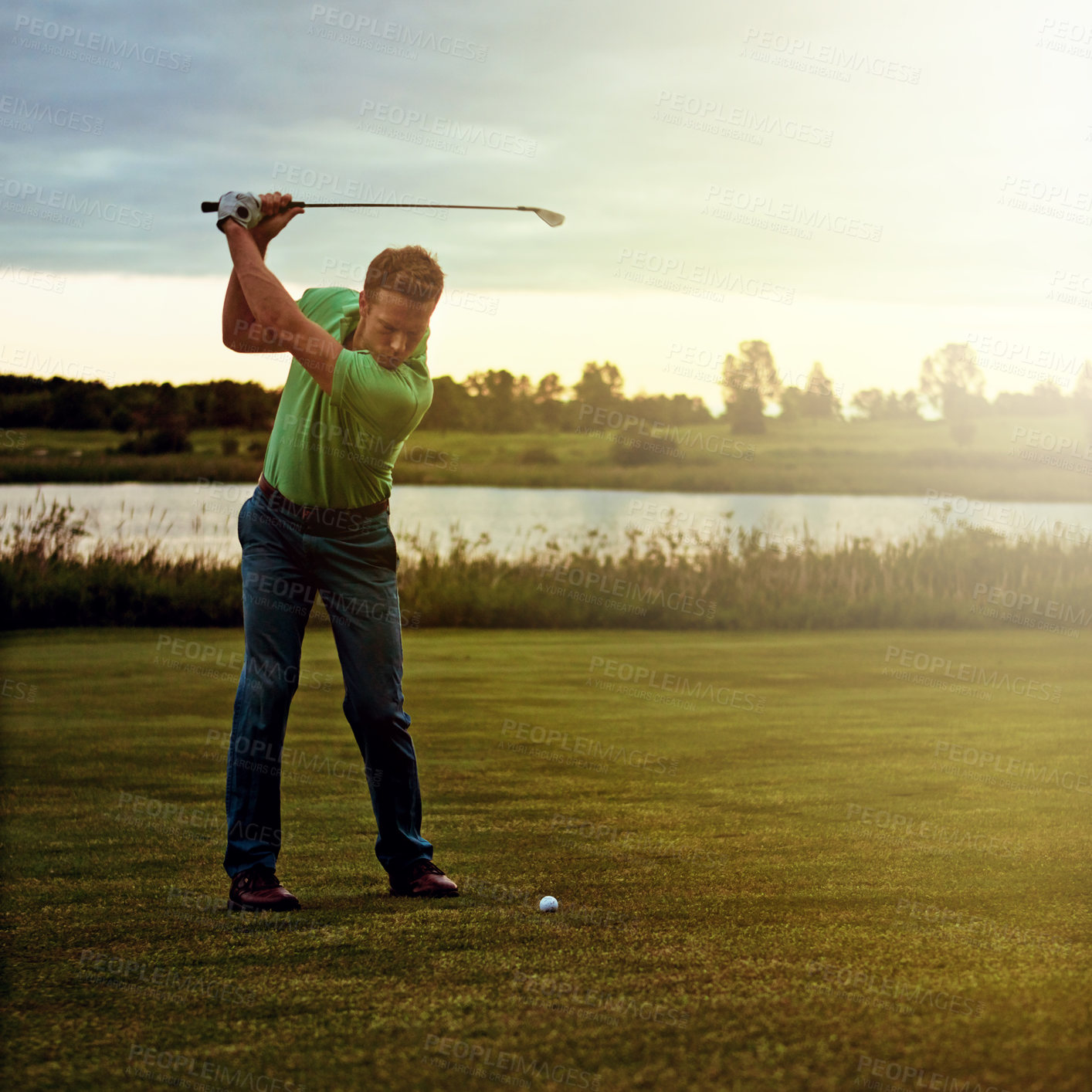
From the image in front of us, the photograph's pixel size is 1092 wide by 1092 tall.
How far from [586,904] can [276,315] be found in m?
1.95

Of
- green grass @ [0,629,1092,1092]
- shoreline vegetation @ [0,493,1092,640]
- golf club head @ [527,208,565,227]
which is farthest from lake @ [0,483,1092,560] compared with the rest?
golf club head @ [527,208,565,227]

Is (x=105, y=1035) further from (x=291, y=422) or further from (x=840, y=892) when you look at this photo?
(x=840, y=892)

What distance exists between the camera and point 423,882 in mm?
3873

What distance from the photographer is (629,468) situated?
22938 millimetres

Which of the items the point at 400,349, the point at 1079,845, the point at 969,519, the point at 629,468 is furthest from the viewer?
the point at 629,468

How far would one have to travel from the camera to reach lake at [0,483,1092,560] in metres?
12.9

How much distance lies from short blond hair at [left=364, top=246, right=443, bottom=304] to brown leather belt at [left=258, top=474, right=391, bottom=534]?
0.68 m

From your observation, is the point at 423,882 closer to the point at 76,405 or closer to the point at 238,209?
the point at 238,209

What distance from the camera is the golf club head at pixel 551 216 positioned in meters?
4.78

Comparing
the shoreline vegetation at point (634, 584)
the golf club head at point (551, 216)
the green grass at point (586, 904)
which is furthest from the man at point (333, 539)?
the shoreline vegetation at point (634, 584)

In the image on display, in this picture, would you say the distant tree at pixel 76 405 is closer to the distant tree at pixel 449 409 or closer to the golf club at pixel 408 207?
the distant tree at pixel 449 409

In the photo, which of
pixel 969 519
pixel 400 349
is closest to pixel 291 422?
pixel 400 349

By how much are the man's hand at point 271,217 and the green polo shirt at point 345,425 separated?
0.29 meters

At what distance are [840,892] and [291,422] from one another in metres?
2.24
